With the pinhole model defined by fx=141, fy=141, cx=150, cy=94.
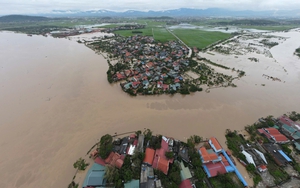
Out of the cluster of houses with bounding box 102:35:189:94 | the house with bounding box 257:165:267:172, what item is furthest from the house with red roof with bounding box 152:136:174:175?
the cluster of houses with bounding box 102:35:189:94

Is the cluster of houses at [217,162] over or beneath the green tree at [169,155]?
beneath

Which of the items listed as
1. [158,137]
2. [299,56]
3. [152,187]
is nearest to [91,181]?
[152,187]

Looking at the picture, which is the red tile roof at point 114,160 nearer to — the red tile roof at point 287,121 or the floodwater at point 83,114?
the floodwater at point 83,114

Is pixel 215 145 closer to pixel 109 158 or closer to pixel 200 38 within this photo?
pixel 109 158

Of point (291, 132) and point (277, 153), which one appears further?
point (291, 132)

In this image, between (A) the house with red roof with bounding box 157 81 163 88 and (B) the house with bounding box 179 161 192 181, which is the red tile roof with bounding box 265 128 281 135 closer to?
(B) the house with bounding box 179 161 192 181

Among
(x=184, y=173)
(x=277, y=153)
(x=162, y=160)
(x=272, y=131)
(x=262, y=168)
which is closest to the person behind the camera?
(x=184, y=173)

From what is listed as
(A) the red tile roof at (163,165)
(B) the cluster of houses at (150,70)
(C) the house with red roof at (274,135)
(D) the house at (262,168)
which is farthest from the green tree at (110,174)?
(C) the house with red roof at (274,135)

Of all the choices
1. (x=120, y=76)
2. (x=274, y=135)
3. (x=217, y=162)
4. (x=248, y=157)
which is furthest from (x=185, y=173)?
(x=120, y=76)
